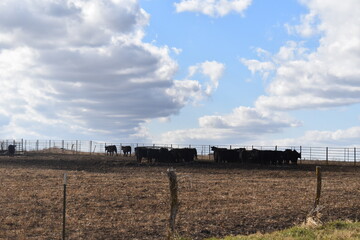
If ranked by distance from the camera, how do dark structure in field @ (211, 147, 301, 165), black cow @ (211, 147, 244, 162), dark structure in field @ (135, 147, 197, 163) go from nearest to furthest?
1. dark structure in field @ (135, 147, 197, 163)
2. dark structure in field @ (211, 147, 301, 165)
3. black cow @ (211, 147, 244, 162)

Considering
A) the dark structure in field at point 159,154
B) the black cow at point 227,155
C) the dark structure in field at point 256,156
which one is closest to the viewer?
the dark structure in field at point 159,154

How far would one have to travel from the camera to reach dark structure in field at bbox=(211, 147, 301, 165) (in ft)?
165

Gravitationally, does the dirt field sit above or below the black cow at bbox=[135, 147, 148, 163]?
below

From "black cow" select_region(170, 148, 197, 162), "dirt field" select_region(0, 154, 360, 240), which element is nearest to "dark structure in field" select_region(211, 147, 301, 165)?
"black cow" select_region(170, 148, 197, 162)

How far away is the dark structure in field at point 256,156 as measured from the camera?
50.4 m

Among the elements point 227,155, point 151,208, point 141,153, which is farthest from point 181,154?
point 151,208

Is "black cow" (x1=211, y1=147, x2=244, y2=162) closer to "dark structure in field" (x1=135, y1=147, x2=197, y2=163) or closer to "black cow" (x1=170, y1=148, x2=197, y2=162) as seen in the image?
"black cow" (x1=170, y1=148, x2=197, y2=162)

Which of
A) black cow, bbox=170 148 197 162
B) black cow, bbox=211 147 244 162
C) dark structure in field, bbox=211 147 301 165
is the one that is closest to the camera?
dark structure in field, bbox=211 147 301 165

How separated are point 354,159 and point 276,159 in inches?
418

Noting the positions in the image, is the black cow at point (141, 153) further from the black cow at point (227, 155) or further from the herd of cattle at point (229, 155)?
the black cow at point (227, 155)

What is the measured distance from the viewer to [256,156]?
1998 inches

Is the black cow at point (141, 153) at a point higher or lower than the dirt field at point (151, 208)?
higher

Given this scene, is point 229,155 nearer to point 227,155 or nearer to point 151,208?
point 227,155

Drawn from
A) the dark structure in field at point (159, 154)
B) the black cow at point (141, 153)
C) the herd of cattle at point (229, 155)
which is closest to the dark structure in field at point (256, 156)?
the herd of cattle at point (229, 155)
